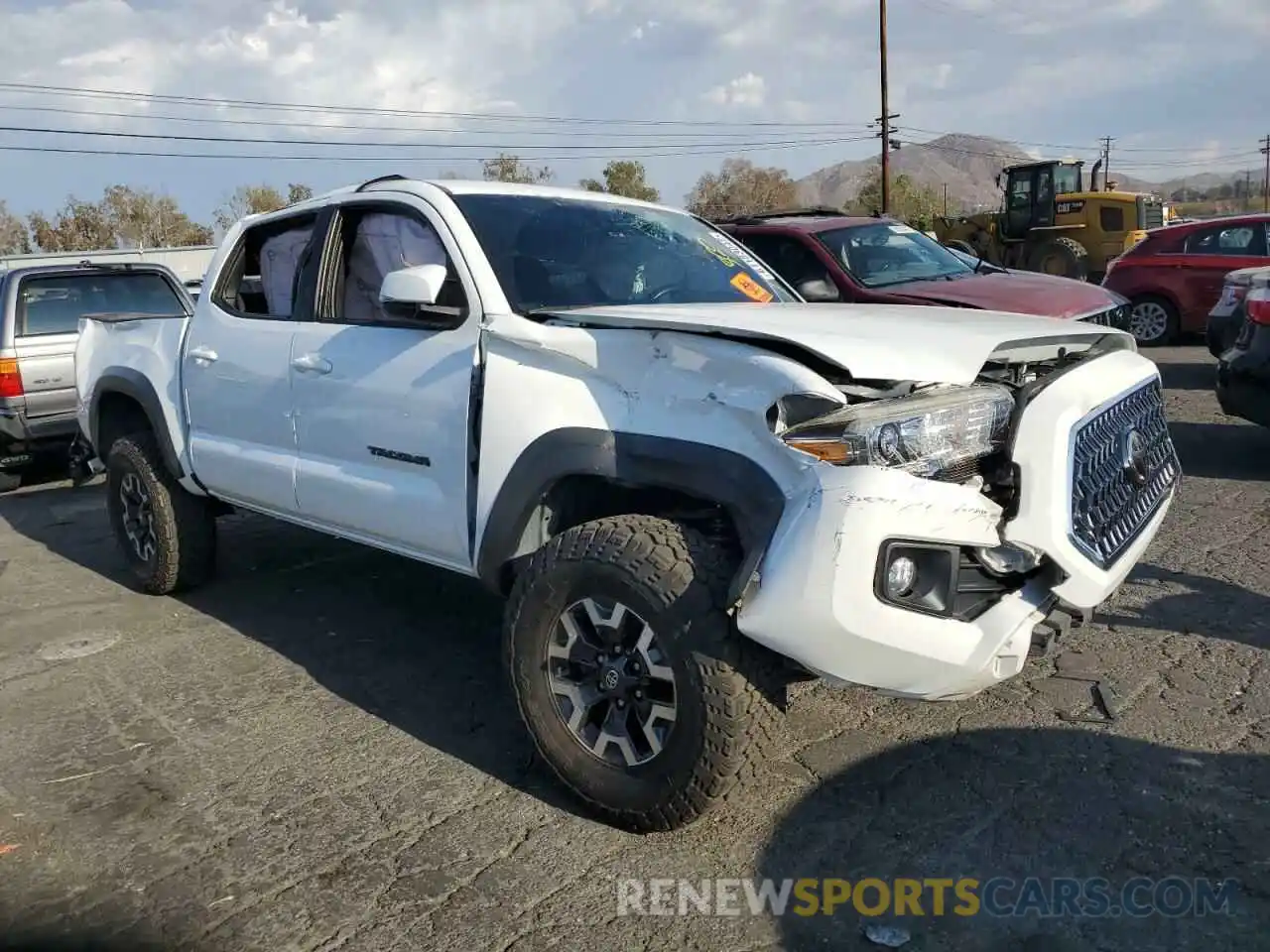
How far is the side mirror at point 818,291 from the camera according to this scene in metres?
7.90

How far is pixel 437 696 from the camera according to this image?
4.29 metres

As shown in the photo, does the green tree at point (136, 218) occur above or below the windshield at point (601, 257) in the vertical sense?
above

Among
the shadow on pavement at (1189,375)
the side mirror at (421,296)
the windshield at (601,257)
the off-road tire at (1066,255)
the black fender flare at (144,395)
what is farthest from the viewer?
the off-road tire at (1066,255)

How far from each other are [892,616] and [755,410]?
0.63m

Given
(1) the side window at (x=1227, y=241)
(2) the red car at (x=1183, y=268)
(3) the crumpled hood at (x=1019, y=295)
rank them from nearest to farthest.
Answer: (3) the crumpled hood at (x=1019, y=295) → (1) the side window at (x=1227, y=241) → (2) the red car at (x=1183, y=268)

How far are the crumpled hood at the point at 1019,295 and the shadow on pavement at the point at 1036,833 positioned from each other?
4.81 metres

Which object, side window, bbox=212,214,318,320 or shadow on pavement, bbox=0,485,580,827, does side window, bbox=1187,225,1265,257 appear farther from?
side window, bbox=212,214,318,320

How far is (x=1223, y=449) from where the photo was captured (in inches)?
309

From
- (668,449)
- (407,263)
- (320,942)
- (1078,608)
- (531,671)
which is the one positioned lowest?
(320,942)

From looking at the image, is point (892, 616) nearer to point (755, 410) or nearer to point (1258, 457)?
point (755, 410)

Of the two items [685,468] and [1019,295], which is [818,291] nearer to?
[1019,295]

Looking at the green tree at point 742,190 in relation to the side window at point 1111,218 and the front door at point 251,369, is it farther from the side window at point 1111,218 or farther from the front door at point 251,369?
the front door at point 251,369

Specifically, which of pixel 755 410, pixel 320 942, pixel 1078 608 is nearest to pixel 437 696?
pixel 320 942

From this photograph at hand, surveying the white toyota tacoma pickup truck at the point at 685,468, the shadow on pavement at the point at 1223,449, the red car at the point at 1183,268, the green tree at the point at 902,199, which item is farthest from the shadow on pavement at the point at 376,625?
the green tree at the point at 902,199
